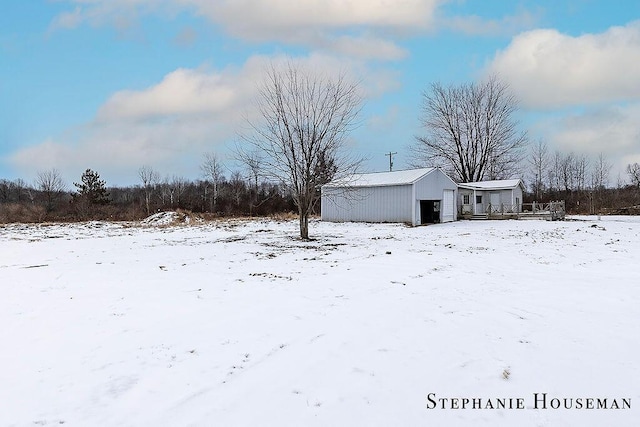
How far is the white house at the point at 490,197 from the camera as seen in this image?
30.0m

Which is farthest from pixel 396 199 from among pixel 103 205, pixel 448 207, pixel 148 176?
pixel 148 176

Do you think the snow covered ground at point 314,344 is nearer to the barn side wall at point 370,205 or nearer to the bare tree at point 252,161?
the bare tree at point 252,161

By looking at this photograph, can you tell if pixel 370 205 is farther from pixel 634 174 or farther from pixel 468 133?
pixel 634 174

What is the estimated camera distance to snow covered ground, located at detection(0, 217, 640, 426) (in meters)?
2.98

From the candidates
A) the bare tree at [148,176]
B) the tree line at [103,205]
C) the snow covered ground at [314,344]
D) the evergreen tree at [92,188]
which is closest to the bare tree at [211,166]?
the tree line at [103,205]

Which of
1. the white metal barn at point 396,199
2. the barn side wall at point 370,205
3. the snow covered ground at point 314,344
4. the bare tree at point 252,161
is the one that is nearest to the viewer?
the snow covered ground at point 314,344

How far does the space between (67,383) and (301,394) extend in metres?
2.05

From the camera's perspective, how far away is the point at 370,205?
25062 millimetres

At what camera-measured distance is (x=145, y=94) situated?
20.2 meters

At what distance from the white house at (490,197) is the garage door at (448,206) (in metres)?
2.50

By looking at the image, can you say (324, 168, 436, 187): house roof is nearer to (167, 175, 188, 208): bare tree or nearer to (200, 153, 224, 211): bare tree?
(200, 153, 224, 211): bare tree

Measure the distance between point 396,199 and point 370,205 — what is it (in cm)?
195

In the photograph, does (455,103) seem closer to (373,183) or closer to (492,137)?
(492,137)

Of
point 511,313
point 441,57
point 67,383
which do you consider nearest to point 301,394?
point 67,383
